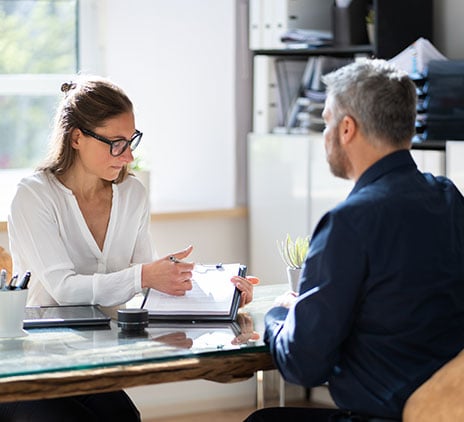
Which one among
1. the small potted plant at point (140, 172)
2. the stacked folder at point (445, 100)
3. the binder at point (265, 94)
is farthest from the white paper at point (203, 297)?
the binder at point (265, 94)

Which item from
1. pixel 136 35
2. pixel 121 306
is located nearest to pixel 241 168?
pixel 136 35

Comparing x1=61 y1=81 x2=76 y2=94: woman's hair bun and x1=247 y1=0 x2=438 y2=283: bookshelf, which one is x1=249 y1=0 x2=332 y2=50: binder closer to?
x1=247 y1=0 x2=438 y2=283: bookshelf

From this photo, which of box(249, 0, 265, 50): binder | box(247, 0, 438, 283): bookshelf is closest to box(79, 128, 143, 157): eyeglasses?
box(247, 0, 438, 283): bookshelf

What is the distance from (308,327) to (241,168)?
2.76 meters

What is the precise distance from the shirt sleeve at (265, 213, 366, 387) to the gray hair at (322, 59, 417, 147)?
0.24 metres

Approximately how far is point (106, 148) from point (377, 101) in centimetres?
97

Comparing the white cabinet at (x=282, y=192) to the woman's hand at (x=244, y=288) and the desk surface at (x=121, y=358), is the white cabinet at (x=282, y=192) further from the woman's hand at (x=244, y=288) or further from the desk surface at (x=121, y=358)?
the desk surface at (x=121, y=358)

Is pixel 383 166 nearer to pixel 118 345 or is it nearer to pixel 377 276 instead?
pixel 377 276

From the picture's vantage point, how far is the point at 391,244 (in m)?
2.18

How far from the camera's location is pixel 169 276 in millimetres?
2744

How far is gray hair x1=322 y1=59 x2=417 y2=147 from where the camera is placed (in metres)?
2.26

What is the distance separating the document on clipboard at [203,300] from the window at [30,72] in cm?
214

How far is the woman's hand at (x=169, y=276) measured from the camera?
2730mm

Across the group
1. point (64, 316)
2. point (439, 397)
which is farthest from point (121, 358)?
point (439, 397)
